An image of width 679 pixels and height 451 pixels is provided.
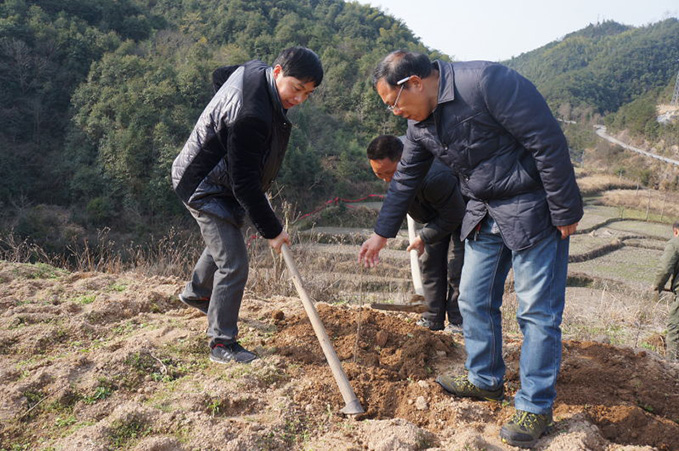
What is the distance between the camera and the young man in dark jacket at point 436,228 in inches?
149

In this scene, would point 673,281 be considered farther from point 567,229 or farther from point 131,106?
point 131,106

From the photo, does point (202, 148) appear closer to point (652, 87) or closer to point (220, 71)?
point (220, 71)

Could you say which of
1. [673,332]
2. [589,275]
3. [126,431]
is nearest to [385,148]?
[126,431]

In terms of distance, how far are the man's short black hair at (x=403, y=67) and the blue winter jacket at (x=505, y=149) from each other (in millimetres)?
92

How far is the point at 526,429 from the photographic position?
2.42 m

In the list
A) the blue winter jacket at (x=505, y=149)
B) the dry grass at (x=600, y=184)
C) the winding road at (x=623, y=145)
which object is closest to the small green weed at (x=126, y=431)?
the blue winter jacket at (x=505, y=149)

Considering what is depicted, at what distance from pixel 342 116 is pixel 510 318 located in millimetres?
31669

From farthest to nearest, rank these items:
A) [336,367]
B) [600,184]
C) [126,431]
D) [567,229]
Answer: [600,184] < [336,367] < [126,431] < [567,229]

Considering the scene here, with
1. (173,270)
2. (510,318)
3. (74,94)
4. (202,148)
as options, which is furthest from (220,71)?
(74,94)

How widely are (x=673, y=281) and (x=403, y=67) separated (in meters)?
6.40

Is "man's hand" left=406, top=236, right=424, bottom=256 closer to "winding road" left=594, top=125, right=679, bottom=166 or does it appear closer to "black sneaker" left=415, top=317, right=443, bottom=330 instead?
"black sneaker" left=415, top=317, right=443, bottom=330

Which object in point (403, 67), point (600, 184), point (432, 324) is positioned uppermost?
point (403, 67)

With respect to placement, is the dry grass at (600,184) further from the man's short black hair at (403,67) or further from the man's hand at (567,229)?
the man's short black hair at (403,67)

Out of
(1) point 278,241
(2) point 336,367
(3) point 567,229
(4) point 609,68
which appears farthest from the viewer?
(4) point 609,68
